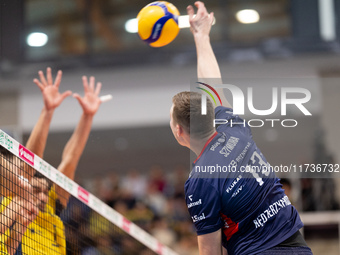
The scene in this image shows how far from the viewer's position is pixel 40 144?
3.48 meters

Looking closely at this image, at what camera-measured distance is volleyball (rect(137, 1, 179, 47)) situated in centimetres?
341

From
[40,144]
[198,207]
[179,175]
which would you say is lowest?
[198,207]

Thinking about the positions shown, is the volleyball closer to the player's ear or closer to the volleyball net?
the player's ear

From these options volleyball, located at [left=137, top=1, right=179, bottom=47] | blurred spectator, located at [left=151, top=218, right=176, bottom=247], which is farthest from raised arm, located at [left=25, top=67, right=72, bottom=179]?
blurred spectator, located at [left=151, top=218, right=176, bottom=247]

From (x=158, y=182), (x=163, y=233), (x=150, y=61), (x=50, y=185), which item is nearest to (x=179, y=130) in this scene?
(x=50, y=185)

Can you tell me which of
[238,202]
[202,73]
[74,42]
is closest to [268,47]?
[74,42]

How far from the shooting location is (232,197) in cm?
262

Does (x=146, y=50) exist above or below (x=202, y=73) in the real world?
above

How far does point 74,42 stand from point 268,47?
427 cm

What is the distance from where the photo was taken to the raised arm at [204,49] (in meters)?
3.19

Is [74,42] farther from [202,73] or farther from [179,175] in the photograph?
[202,73]

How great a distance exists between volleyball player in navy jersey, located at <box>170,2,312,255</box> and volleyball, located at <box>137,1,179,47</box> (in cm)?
80

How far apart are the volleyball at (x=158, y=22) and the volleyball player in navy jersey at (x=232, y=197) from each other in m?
0.80

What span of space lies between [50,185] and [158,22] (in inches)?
54.4
